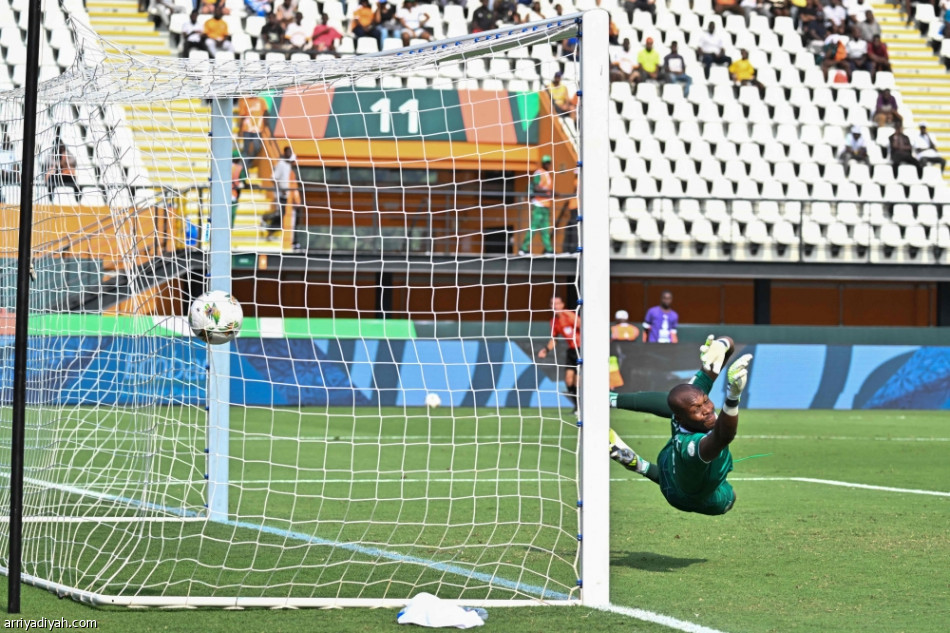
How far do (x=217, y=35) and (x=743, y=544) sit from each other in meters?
18.2

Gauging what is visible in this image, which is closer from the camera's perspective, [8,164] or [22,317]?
[22,317]

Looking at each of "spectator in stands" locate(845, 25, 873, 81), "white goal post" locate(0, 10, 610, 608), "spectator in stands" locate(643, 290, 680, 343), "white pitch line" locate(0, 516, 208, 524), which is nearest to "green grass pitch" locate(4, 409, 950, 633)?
"white goal post" locate(0, 10, 610, 608)

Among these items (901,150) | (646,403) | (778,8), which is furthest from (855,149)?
(646,403)

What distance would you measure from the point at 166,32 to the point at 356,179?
5372mm

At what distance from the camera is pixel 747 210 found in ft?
74.6

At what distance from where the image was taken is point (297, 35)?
74.2ft

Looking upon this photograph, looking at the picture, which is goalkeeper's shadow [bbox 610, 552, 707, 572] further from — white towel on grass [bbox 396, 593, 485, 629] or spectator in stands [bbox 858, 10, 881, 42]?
spectator in stands [bbox 858, 10, 881, 42]

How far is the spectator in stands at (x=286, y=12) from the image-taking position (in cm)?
2308

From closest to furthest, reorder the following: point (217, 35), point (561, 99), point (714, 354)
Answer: point (714, 354) → point (561, 99) → point (217, 35)

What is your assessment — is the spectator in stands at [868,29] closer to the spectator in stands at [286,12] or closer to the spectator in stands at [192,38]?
the spectator in stands at [286,12]

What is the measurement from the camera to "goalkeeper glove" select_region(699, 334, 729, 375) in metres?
6.45

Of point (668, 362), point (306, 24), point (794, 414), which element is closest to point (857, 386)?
point (794, 414)

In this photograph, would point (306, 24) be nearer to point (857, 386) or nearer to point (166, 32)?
point (166, 32)

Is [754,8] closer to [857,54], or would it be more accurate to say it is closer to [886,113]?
[857,54]
